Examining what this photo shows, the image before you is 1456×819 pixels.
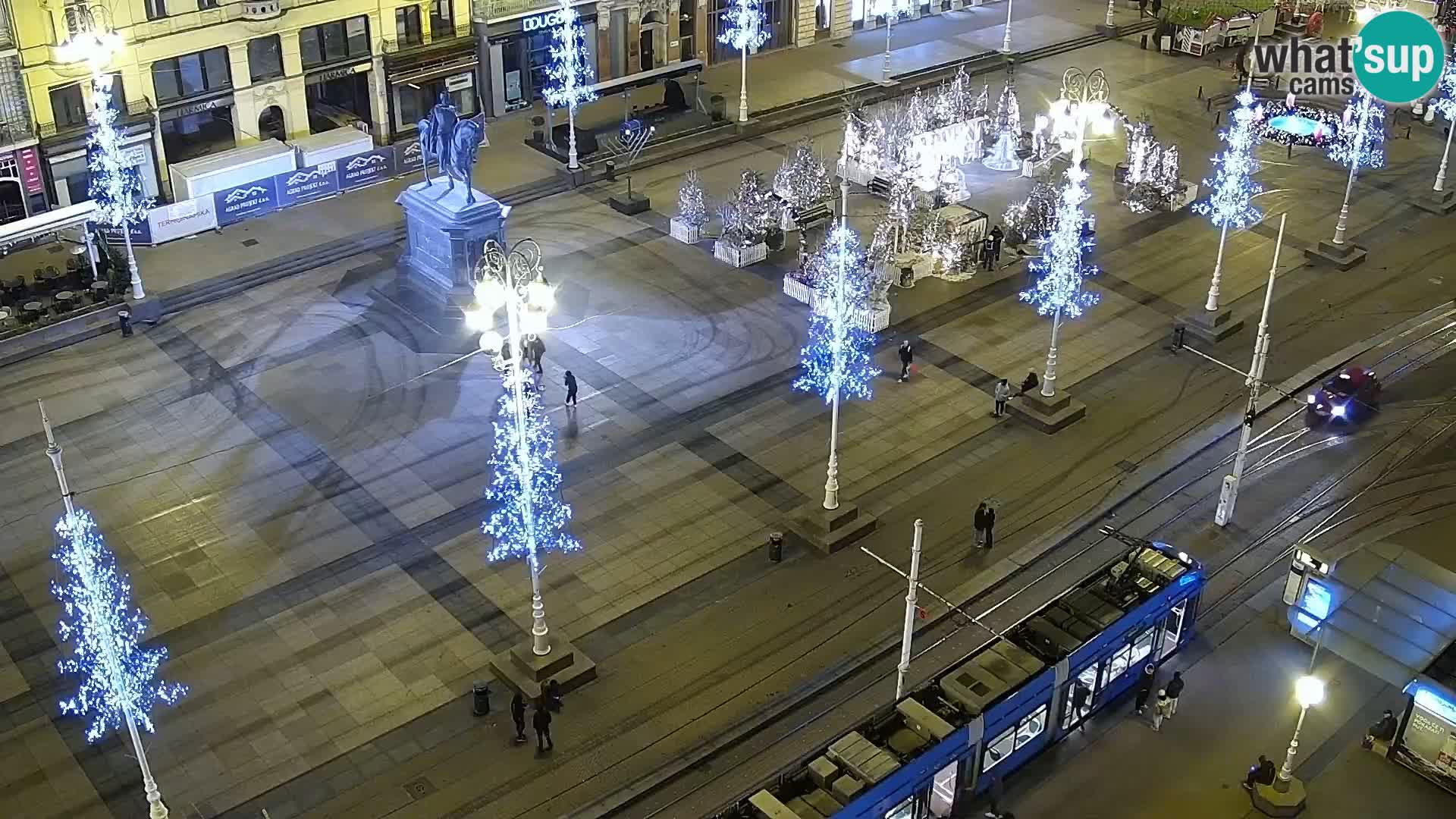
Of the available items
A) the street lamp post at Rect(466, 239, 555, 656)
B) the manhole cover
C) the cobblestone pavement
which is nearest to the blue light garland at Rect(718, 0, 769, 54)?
the cobblestone pavement

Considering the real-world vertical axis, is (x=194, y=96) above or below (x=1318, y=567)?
above

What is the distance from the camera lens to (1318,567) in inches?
1346

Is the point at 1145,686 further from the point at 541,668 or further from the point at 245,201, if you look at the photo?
the point at 245,201

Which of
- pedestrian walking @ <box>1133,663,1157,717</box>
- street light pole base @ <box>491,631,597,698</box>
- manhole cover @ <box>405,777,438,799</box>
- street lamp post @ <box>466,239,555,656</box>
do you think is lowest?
manhole cover @ <box>405,777,438,799</box>

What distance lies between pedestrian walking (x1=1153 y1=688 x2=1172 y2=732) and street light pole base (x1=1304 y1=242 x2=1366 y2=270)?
26.8 metres

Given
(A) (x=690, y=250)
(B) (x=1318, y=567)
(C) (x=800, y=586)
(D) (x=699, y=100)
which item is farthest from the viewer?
(D) (x=699, y=100)

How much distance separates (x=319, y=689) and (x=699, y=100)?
38574 millimetres

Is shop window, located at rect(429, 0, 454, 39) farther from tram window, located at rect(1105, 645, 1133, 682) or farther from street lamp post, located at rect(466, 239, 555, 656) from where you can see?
tram window, located at rect(1105, 645, 1133, 682)

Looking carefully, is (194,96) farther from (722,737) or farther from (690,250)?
(722,737)

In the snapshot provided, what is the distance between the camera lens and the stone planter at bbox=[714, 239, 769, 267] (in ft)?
169

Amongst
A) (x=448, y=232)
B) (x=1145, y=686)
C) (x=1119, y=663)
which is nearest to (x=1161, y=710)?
(x=1145, y=686)

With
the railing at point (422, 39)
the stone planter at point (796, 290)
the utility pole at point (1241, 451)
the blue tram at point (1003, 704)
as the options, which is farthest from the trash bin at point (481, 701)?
the railing at point (422, 39)

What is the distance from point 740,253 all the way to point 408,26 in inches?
759

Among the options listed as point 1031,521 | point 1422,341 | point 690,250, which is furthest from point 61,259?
point 1422,341
